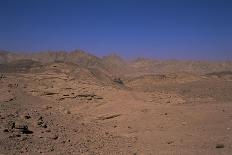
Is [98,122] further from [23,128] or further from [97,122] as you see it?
[23,128]

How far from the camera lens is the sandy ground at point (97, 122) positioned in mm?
10805

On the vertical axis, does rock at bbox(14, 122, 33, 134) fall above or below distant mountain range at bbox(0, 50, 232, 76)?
below

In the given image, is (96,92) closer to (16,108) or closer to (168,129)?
(16,108)

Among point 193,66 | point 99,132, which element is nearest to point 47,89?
point 99,132

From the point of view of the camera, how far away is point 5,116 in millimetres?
13398

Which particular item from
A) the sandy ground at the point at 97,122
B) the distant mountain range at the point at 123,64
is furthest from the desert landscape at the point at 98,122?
the distant mountain range at the point at 123,64

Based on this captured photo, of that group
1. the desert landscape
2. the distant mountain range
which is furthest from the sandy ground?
the distant mountain range

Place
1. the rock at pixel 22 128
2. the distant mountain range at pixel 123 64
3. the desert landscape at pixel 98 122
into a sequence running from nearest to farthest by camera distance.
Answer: the desert landscape at pixel 98 122 < the rock at pixel 22 128 < the distant mountain range at pixel 123 64

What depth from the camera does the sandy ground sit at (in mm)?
10805

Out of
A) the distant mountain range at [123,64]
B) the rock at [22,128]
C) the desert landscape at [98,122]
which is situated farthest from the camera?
the distant mountain range at [123,64]

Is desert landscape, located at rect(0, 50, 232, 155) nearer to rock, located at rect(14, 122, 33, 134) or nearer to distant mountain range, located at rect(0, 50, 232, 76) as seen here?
rock, located at rect(14, 122, 33, 134)

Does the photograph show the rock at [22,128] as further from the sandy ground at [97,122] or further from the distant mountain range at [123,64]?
the distant mountain range at [123,64]

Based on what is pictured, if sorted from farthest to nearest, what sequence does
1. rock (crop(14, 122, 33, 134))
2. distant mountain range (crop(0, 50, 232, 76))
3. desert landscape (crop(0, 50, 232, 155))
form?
distant mountain range (crop(0, 50, 232, 76)) < rock (crop(14, 122, 33, 134)) < desert landscape (crop(0, 50, 232, 155))

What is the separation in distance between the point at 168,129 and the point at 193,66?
109616mm
